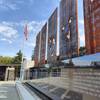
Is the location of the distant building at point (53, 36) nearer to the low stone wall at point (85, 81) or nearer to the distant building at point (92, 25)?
the distant building at point (92, 25)

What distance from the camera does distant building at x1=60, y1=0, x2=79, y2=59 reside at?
9531 mm

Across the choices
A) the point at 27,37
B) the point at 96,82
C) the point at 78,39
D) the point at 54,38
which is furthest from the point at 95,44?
the point at 27,37

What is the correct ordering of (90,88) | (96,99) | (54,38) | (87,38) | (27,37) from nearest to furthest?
(96,99) < (90,88) < (87,38) < (54,38) < (27,37)

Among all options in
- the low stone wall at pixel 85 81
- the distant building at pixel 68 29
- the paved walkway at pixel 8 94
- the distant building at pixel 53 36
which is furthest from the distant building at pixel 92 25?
the distant building at pixel 53 36

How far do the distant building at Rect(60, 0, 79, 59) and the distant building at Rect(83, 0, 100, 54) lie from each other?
117cm

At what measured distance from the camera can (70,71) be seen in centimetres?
538

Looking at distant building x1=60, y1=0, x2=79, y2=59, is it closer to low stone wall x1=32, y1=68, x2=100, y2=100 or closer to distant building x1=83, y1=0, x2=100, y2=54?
distant building x1=83, y1=0, x2=100, y2=54

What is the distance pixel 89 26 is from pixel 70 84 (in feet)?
10.6

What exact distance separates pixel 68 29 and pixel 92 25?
275 cm

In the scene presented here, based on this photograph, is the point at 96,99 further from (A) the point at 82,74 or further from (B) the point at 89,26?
(B) the point at 89,26

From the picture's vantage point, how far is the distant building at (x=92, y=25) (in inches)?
292

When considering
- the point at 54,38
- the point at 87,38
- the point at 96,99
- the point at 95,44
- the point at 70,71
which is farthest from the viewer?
the point at 54,38

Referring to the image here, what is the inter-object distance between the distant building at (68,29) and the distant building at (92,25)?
1175mm

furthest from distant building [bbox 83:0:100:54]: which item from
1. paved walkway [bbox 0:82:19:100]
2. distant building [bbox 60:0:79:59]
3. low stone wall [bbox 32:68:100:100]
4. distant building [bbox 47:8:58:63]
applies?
distant building [bbox 47:8:58:63]
